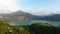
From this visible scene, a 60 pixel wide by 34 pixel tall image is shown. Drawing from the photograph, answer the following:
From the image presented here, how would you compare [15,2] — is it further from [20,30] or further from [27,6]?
[20,30]

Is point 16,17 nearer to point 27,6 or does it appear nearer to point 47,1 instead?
point 27,6

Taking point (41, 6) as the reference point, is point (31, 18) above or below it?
below

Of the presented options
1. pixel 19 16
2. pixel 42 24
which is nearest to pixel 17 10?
pixel 19 16

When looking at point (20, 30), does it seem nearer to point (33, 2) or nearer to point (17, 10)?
point (17, 10)

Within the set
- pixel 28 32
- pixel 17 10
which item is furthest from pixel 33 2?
pixel 28 32

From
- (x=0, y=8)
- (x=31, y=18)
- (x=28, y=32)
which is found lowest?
(x=28, y=32)

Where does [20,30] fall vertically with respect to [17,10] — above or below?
below

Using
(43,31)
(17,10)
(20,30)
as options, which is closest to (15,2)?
(17,10)
